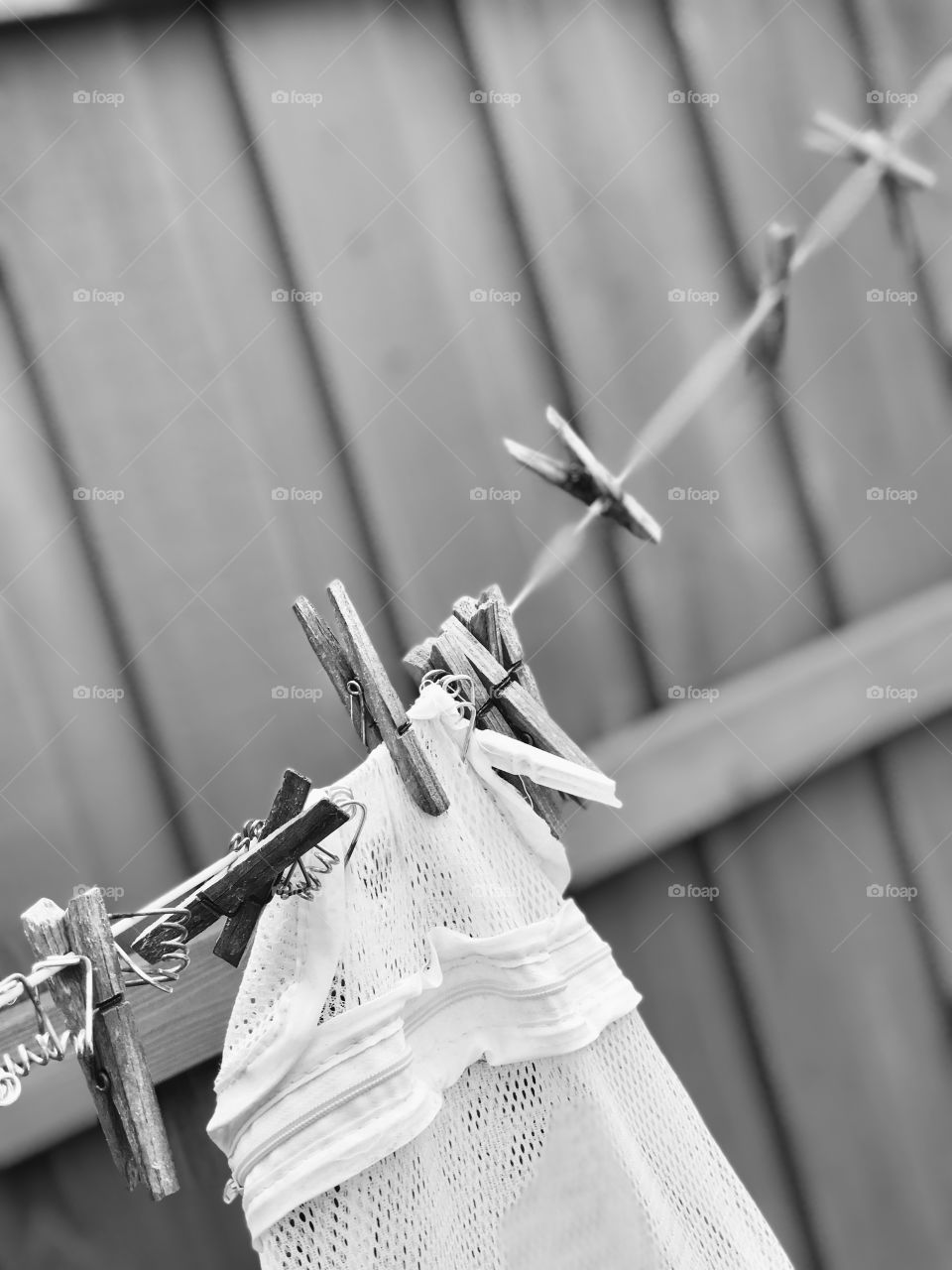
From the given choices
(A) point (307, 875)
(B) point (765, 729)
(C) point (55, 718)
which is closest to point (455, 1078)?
(A) point (307, 875)

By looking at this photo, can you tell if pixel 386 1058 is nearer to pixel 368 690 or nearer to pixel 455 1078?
pixel 455 1078

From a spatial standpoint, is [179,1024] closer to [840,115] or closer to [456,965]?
[456,965]

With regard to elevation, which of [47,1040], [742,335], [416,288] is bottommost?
[47,1040]

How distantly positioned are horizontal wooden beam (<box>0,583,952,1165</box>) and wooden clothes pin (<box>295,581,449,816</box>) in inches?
21.4

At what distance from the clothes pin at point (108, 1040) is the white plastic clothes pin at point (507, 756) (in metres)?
0.26

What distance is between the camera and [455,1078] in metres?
0.71

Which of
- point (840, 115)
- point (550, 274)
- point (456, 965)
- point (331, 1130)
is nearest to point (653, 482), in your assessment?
point (550, 274)

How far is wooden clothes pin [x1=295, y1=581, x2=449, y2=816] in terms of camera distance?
672 millimetres

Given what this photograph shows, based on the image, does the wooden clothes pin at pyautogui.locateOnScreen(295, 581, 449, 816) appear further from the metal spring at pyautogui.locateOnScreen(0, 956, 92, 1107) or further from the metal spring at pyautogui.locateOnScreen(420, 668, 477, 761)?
the metal spring at pyautogui.locateOnScreen(0, 956, 92, 1107)

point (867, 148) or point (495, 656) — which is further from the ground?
point (867, 148)

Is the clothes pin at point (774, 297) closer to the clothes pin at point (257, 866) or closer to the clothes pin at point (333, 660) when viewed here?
the clothes pin at point (333, 660)

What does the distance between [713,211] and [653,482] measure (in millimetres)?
338

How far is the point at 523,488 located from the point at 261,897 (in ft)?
2.32

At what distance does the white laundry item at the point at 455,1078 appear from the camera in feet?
2.06
